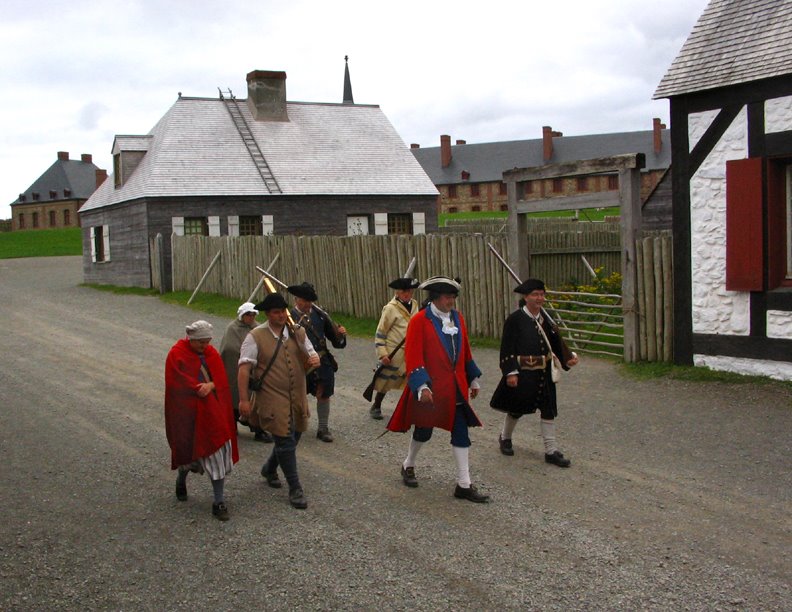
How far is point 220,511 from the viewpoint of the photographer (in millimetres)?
6590

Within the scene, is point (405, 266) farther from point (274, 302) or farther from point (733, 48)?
point (274, 302)

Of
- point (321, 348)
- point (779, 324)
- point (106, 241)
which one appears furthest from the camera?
point (106, 241)

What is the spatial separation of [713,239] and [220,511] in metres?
7.75

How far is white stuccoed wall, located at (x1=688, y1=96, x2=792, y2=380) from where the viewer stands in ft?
36.8

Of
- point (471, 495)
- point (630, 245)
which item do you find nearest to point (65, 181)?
point (630, 245)

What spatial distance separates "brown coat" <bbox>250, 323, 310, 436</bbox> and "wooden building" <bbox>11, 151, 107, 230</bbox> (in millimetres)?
82590

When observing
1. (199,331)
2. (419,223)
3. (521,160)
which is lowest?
(199,331)

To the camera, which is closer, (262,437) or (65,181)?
(262,437)

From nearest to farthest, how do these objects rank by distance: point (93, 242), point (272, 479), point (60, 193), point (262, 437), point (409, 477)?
point (409, 477), point (272, 479), point (262, 437), point (93, 242), point (60, 193)

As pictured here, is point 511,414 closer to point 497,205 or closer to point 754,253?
point 754,253

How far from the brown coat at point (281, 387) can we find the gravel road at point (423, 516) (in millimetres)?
630

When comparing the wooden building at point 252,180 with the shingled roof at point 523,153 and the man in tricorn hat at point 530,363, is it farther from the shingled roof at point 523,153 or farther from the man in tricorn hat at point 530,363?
the shingled roof at point 523,153

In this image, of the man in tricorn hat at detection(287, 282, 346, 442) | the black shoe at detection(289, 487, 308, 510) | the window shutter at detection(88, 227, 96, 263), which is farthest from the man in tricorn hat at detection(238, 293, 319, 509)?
the window shutter at detection(88, 227, 96, 263)

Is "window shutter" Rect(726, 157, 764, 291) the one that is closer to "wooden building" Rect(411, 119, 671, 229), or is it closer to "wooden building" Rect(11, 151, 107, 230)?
"wooden building" Rect(411, 119, 671, 229)
